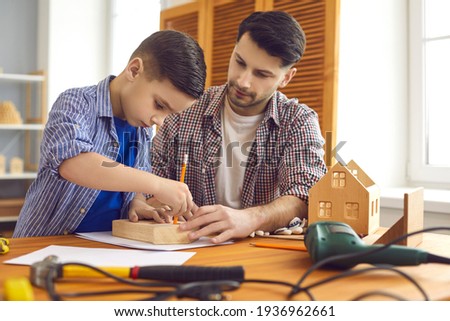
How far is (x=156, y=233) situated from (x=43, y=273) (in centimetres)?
40

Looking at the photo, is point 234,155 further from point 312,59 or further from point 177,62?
point 312,59

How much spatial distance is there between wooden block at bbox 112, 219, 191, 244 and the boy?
0.07 metres

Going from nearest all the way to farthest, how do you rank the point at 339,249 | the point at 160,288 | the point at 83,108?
1. the point at 160,288
2. the point at 339,249
3. the point at 83,108

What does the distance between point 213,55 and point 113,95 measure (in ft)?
4.99

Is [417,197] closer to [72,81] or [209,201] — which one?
[209,201]

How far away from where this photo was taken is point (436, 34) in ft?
8.09

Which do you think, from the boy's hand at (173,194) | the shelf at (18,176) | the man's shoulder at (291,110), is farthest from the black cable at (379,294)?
the shelf at (18,176)

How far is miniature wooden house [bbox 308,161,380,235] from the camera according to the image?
1.17 meters

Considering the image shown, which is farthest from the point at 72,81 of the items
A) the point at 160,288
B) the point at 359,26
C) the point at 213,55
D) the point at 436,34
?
the point at 160,288

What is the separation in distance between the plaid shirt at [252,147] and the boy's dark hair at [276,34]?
0.61 ft

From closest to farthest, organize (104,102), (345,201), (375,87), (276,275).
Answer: (276,275) → (345,201) → (104,102) → (375,87)

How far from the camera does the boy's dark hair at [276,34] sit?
1.61 metres

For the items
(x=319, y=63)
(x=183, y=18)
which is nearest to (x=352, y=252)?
(x=319, y=63)

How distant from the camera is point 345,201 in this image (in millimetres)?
1191
